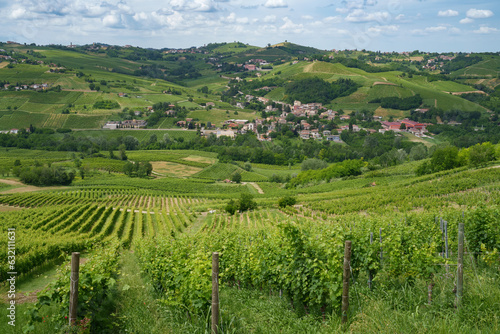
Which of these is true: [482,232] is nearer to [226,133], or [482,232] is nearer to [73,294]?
[73,294]

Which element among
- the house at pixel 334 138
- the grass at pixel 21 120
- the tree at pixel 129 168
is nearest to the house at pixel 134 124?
the grass at pixel 21 120

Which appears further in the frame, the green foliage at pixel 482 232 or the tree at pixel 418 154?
the tree at pixel 418 154

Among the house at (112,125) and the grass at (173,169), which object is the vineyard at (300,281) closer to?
the grass at (173,169)

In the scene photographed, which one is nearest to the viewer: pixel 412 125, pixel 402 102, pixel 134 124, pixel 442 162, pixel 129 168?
pixel 442 162

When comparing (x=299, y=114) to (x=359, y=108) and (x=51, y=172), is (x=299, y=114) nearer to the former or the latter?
(x=359, y=108)

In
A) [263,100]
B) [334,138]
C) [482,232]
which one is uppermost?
[263,100]

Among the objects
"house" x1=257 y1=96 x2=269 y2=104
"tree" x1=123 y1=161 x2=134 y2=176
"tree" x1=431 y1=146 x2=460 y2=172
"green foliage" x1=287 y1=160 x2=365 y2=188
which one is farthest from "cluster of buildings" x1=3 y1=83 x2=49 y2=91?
"tree" x1=431 y1=146 x2=460 y2=172

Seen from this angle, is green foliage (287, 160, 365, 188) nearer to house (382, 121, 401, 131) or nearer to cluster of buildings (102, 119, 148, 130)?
house (382, 121, 401, 131)

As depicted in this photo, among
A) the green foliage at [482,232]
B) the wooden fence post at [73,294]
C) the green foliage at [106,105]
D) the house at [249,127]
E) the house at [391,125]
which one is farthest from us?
the house at [249,127]

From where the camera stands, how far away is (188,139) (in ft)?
411

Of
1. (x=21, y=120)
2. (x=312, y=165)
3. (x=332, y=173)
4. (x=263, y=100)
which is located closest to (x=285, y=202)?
(x=332, y=173)

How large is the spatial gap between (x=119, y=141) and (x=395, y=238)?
11567cm

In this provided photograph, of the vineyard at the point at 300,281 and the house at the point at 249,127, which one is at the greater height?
the vineyard at the point at 300,281

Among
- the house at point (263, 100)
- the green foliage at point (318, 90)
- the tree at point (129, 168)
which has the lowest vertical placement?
the tree at point (129, 168)
